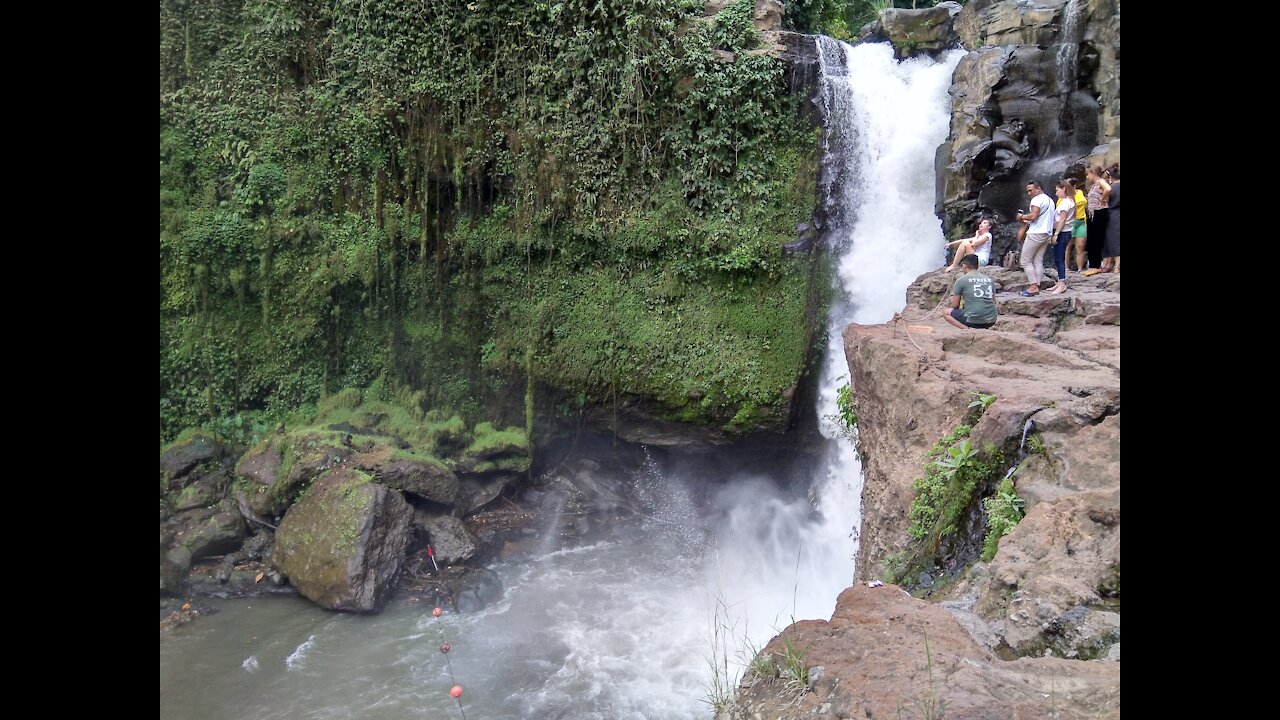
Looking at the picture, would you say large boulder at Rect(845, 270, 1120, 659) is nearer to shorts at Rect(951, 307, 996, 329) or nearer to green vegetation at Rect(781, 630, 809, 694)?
shorts at Rect(951, 307, 996, 329)

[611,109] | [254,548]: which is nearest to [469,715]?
[254,548]

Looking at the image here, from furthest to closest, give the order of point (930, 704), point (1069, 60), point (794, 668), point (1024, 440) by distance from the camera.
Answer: point (1069, 60) < point (1024, 440) < point (794, 668) < point (930, 704)

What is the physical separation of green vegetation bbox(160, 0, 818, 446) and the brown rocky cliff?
536cm

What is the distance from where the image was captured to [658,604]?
10.6m

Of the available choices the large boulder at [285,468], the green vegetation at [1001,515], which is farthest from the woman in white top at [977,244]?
the large boulder at [285,468]

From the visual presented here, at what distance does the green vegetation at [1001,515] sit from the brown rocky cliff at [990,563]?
3.5 inches

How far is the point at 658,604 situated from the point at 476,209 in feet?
23.2

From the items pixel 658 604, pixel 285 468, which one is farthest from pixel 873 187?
A: pixel 285 468

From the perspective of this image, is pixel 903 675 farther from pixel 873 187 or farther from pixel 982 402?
pixel 873 187

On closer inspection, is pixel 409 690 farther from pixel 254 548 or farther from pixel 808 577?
pixel 808 577

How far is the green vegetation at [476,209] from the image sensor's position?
12.4 meters

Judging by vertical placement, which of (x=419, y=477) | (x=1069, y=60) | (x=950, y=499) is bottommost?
(x=419, y=477)

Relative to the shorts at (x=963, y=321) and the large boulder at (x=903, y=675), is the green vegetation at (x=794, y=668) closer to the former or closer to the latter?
the large boulder at (x=903, y=675)

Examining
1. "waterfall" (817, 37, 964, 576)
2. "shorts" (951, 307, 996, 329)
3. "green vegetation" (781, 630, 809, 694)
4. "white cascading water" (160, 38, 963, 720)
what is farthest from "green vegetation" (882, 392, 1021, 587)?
"waterfall" (817, 37, 964, 576)
